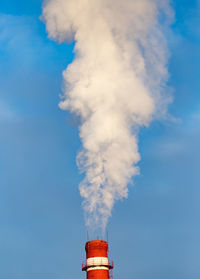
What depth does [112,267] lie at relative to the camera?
49.0 meters

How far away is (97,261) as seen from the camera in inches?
1864

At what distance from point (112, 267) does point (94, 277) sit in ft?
10.4

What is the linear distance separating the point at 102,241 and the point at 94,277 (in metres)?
4.37

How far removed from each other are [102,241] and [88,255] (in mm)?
2389

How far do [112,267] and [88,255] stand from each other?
3497 millimetres

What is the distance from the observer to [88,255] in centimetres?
4828

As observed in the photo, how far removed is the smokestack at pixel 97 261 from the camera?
47.1 m

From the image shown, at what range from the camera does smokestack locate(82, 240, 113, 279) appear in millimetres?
47062

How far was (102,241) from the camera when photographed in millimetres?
48844

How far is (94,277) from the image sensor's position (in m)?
46.8

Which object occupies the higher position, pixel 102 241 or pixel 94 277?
pixel 102 241
